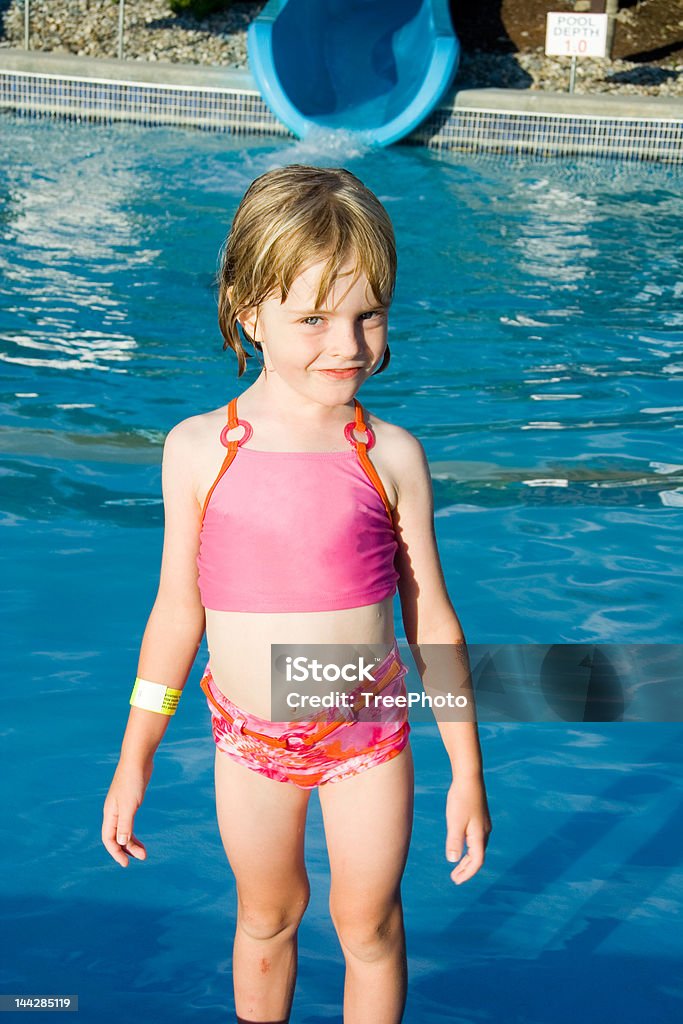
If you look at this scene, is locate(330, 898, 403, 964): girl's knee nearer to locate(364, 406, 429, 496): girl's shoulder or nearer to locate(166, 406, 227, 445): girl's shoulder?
locate(364, 406, 429, 496): girl's shoulder

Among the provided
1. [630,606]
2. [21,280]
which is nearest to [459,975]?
[630,606]

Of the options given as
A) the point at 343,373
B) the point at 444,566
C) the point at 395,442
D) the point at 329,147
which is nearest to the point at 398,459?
the point at 395,442

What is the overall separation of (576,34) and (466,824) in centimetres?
1190

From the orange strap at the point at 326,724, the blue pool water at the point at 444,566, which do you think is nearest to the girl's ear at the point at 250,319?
the orange strap at the point at 326,724

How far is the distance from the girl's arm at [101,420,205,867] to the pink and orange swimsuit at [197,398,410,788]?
6 centimetres

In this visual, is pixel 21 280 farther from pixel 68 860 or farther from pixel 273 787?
pixel 273 787

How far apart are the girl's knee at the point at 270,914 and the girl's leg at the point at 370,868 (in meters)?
0.11

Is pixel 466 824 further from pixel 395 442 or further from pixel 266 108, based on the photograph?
pixel 266 108

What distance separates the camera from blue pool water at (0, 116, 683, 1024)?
2.92 meters

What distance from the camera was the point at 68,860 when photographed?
3.23 m

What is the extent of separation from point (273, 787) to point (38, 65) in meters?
12.6

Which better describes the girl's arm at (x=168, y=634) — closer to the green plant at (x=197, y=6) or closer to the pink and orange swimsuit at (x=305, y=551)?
the pink and orange swimsuit at (x=305, y=551)

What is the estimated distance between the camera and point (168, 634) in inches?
89.0

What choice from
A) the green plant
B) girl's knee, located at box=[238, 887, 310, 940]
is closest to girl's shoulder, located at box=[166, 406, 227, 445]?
girl's knee, located at box=[238, 887, 310, 940]
